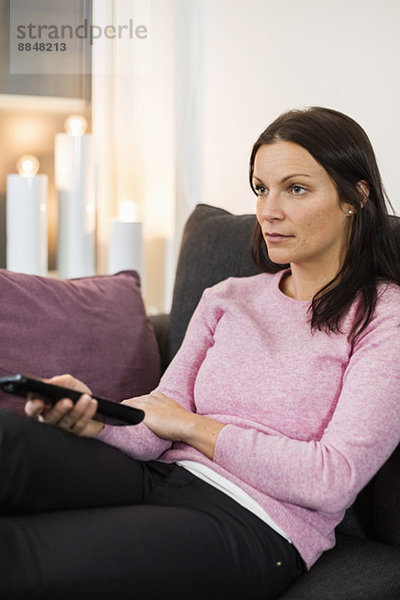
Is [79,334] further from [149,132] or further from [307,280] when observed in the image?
[149,132]

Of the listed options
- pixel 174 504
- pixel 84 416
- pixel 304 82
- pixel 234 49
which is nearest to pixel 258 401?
pixel 174 504

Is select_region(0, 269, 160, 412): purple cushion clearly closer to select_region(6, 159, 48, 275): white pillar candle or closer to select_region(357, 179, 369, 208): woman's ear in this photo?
select_region(357, 179, 369, 208): woman's ear

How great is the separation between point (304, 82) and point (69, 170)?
110 centimetres

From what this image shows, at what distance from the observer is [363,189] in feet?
5.13

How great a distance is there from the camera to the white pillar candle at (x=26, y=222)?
2893 mm

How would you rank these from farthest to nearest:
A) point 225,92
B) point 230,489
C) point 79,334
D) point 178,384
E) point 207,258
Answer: point 225,92 → point 207,258 → point 79,334 → point 178,384 → point 230,489

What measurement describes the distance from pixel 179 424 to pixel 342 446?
31 cm

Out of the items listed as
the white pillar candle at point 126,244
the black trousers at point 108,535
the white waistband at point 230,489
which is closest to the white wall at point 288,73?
the white pillar candle at point 126,244

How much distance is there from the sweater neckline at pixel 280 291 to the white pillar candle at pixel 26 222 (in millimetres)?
1376

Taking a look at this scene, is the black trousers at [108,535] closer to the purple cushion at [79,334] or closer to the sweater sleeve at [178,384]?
the sweater sleeve at [178,384]

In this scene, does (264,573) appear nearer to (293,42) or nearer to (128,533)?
(128,533)

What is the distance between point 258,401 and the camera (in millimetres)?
1505

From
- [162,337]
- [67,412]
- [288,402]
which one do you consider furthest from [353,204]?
[162,337]

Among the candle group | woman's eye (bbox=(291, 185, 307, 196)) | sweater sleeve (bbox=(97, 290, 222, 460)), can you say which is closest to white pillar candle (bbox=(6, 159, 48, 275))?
the candle group
